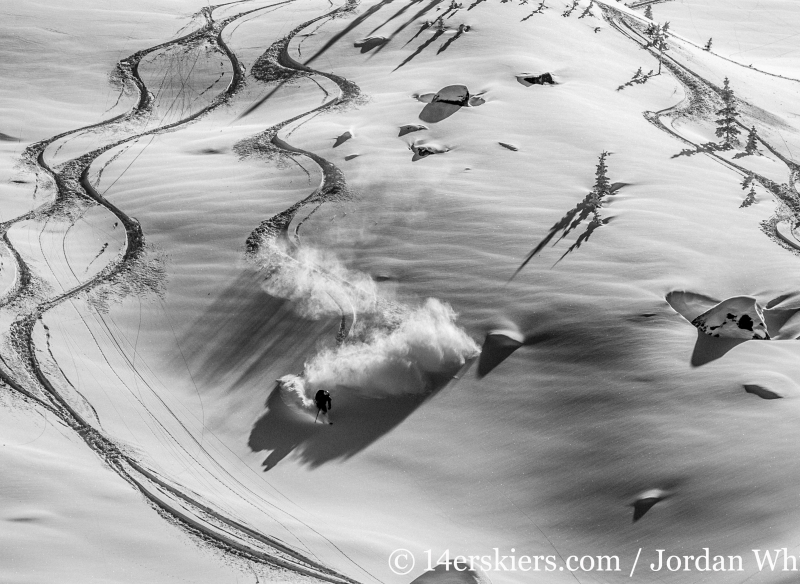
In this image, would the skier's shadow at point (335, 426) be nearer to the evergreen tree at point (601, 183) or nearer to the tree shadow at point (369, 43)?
the evergreen tree at point (601, 183)

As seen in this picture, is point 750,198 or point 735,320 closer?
point 735,320

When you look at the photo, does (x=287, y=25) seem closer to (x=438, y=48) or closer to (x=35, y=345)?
(x=438, y=48)

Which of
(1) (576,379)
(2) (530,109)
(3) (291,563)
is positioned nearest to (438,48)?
(2) (530,109)

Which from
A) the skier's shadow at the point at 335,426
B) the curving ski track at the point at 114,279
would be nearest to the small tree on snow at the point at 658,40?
the curving ski track at the point at 114,279

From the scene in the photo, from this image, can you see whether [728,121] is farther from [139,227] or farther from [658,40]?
[139,227]

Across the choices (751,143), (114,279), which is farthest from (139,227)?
(751,143)
